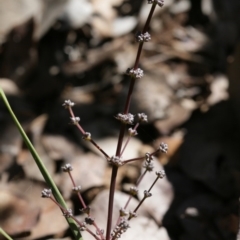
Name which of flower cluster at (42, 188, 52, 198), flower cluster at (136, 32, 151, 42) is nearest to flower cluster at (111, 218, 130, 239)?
flower cluster at (42, 188, 52, 198)

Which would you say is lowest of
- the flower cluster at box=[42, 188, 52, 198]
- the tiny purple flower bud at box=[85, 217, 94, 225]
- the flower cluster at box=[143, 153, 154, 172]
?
the tiny purple flower bud at box=[85, 217, 94, 225]

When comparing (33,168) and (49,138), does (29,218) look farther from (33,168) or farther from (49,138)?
(49,138)

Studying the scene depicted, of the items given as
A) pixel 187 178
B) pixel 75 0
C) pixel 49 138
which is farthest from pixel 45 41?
pixel 187 178

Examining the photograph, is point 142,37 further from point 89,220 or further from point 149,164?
point 89,220

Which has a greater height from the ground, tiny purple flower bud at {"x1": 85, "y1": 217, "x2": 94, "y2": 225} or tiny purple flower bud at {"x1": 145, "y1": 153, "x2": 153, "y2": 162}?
tiny purple flower bud at {"x1": 145, "y1": 153, "x2": 153, "y2": 162}

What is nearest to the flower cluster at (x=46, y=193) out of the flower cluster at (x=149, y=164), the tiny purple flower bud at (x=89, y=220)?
the tiny purple flower bud at (x=89, y=220)

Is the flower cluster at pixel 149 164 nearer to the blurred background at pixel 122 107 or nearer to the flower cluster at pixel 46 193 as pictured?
the flower cluster at pixel 46 193

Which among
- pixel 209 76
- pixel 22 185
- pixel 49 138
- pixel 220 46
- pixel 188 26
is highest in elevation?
pixel 188 26

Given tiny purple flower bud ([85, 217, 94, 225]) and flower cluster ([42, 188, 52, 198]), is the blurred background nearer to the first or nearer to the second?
tiny purple flower bud ([85, 217, 94, 225])
